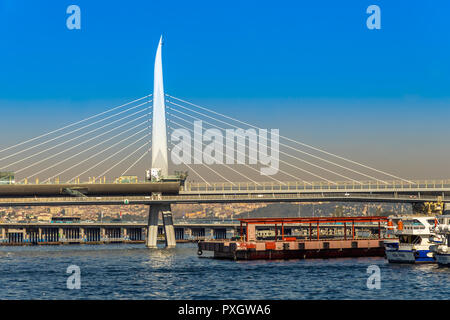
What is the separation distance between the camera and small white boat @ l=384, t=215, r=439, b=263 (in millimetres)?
80000

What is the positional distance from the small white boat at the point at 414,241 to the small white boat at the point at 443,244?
2132mm

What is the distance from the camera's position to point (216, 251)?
339 feet

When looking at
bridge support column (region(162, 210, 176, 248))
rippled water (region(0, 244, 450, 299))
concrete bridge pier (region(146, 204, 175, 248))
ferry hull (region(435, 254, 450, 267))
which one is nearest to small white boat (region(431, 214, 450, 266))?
ferry hull (region(435, 254, 450, 267))

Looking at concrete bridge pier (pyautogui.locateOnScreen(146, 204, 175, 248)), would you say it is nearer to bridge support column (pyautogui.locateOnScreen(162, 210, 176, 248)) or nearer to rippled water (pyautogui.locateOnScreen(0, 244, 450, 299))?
bridge support column (pyautogui.locateOnScreen(162, 210, 176, 248))

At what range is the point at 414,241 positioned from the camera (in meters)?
81.9

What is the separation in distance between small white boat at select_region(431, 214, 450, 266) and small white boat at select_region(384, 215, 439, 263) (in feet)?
6.99

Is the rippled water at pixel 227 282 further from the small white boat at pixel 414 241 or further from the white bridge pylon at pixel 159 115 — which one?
the white bridge pylon at pixel 159 115

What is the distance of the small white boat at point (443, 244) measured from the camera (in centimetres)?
7294

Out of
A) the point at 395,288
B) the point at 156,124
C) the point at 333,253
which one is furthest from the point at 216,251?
the point at 395,288

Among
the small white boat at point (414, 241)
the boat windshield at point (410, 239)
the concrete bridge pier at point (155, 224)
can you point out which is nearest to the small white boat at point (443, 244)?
the small white boat at point (414, 241)

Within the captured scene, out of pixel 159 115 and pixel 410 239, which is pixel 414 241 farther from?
pixel 159 115

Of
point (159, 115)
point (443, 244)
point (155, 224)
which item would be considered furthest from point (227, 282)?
point (155, 224)

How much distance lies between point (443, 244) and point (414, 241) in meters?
7.71
